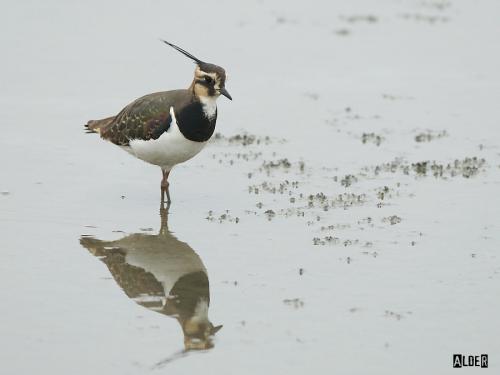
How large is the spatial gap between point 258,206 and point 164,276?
2.71 metres

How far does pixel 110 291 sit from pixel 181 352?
5.22 ft

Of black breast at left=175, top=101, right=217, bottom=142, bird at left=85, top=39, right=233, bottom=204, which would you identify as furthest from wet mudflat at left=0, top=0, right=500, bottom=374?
black breast at left=175, top=101, right=217, bottom=142

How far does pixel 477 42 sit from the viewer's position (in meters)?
22.5

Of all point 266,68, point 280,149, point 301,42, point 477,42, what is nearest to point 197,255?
point 280,149

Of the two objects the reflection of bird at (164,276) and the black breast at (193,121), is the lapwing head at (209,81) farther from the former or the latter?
the reflection of bird at (164,276)

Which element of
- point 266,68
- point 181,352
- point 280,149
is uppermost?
point 266,68

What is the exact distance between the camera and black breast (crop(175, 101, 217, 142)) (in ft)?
40.5

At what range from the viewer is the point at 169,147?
12484mm

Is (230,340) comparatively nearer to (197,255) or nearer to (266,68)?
(197,255)

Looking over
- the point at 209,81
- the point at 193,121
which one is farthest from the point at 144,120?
the point at 209,81

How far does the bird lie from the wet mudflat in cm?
72

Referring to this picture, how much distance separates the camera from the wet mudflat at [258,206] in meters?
8.84

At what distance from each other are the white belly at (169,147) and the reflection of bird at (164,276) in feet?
3.22

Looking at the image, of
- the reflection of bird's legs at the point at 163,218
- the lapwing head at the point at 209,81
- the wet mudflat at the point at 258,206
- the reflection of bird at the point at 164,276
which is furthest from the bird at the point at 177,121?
the reflection of bird at the point at 164,276
